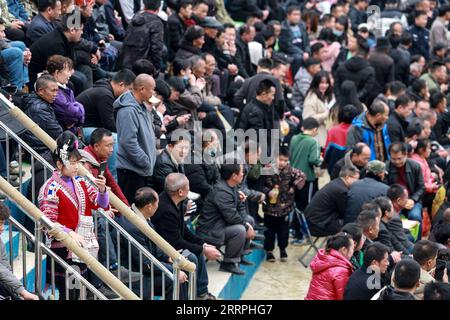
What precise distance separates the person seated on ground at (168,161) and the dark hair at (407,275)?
3.30 meters

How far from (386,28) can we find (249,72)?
483cm

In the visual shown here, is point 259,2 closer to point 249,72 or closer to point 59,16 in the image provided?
point 249,72

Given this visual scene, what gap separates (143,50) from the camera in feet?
44.5

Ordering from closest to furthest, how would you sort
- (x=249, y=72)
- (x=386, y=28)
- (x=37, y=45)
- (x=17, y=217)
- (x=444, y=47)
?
(x=17, y=217) < (x=37, y=45) < (x=249, y=72) < (x=444, y=47) < (x=386, y=28)

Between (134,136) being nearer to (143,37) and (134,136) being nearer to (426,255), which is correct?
(143,37)

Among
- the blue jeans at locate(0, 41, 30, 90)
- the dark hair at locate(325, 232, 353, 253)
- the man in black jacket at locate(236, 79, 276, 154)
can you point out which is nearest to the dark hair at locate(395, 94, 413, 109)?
the man in black jacket at locate(236, 79, 276, 154)

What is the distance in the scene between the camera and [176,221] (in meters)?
10.9

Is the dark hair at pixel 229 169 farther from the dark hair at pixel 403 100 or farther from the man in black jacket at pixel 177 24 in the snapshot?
the man in black jacket at pixel 177 24

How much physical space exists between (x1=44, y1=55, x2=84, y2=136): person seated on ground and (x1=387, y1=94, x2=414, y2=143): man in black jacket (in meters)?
4.97

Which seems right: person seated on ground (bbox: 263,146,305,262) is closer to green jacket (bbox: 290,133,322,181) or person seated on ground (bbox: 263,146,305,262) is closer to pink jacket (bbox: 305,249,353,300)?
green jacket (bbox: 290,133,322,181)

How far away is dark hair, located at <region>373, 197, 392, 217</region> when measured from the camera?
11602 millimetres

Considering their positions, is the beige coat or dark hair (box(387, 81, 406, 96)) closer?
the beige coat

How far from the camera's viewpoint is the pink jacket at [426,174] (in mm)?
13844

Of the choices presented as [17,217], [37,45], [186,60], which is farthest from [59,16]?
[17,217]
